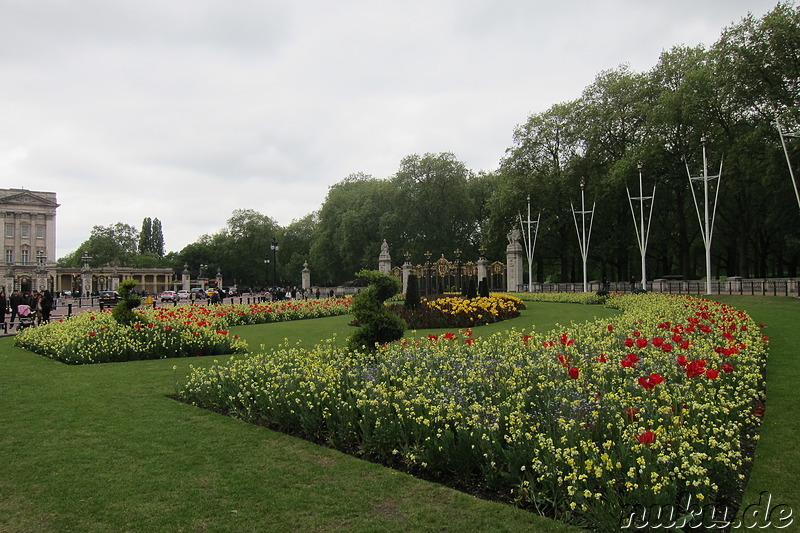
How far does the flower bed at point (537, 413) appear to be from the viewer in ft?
14.2

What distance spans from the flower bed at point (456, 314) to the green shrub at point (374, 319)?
9993 mm

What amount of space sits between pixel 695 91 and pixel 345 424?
36.4m

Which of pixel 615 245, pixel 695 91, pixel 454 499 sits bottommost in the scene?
pixel 454 499

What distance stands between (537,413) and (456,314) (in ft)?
46.5

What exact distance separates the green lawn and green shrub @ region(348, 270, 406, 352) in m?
2.74

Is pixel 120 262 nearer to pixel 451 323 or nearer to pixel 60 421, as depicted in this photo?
pixel 451 323

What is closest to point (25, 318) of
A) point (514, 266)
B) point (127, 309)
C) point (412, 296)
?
point (127, 309)

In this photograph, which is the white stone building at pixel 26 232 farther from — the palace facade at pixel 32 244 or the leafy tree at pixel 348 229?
the leafy tree at pixel 348 229

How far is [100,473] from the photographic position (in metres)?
5.41

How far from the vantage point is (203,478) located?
17.3 ft

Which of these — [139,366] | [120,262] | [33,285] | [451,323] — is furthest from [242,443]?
[120,262]

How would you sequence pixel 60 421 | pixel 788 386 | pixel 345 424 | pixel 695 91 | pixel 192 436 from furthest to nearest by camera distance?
pixel 695 91 → pixel 788 386 → pixel 60 421 → pixel 192 436 → pixel 345 424

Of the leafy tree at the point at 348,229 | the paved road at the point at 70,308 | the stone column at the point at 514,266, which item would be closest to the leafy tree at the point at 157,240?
the leafy tree at the point at 348,229

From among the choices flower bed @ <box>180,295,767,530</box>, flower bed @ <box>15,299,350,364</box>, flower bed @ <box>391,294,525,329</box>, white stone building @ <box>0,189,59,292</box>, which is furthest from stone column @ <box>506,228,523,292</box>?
white stone building @ <box>0,189,59,292</box>
